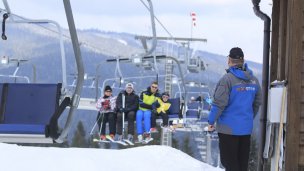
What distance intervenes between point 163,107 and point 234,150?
8.95m

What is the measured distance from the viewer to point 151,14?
36.8 feet

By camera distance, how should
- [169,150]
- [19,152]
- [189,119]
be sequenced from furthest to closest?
[189,119] → [169,150] → [19,152]

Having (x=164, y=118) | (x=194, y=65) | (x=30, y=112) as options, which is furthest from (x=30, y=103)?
(x=194, y=65)

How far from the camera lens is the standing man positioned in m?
7.48

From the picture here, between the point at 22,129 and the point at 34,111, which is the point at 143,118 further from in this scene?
the point at 22,129

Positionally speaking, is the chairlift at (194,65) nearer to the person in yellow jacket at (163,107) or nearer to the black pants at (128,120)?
the person in yellow jacket at (163,107)

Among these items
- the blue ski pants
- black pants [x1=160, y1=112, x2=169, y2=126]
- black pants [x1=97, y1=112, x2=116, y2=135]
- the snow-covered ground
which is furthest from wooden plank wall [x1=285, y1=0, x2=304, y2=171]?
black pants [x1=160, y1=112, x2=169, y2=126]

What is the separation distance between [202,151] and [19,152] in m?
23.1

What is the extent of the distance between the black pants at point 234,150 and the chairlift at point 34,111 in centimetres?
152

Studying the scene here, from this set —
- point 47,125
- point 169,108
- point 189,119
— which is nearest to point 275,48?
point 47,125

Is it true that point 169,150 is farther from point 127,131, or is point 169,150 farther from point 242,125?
point 242,125

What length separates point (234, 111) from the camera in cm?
755

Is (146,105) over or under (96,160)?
over

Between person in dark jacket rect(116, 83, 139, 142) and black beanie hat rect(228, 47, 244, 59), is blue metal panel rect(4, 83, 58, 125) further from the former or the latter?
person in dark jacket rect(116, 83, 139, 142)
